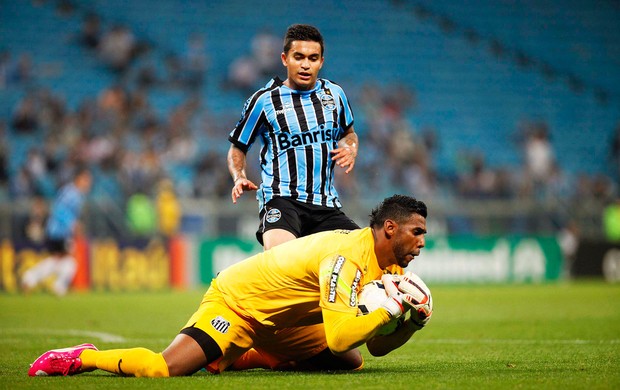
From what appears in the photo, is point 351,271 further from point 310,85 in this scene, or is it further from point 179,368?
point 310,85

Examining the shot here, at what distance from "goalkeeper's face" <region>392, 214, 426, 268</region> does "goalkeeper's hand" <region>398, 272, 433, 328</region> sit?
0.49ft

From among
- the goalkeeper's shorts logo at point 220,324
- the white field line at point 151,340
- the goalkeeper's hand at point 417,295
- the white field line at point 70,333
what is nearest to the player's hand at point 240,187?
the goalkeeper's shorts logo at point 220,324

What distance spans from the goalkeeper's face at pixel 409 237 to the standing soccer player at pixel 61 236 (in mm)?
12808

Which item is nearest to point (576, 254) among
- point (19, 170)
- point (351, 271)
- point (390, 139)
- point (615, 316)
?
point (390, 139)

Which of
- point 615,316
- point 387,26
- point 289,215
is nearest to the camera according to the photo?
point 289,215

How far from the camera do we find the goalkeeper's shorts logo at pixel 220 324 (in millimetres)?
6617

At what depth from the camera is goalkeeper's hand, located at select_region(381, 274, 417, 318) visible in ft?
19.9

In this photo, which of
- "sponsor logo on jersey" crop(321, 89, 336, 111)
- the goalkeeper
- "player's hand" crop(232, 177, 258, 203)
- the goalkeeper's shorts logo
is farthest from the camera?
"sponsor logo on jersey" crop(321, 89, 336, 111)

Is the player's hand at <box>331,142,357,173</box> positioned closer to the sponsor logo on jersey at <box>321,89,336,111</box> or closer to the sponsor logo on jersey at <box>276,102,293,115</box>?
the sponsor logo on jersey at <box>321,89,336,111</box>

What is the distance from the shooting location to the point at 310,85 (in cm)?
816

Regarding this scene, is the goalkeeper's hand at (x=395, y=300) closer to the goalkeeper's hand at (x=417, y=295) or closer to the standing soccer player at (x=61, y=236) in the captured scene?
the goalkeeper's hand at (x=417, y=295)

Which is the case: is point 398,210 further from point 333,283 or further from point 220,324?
point 220,324

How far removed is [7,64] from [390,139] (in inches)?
364

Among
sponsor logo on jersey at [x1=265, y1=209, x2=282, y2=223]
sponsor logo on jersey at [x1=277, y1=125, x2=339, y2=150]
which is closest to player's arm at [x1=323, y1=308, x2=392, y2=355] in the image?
sponsor logo on jersey at [x1=265, y1=209, x2=282, y2=223]
